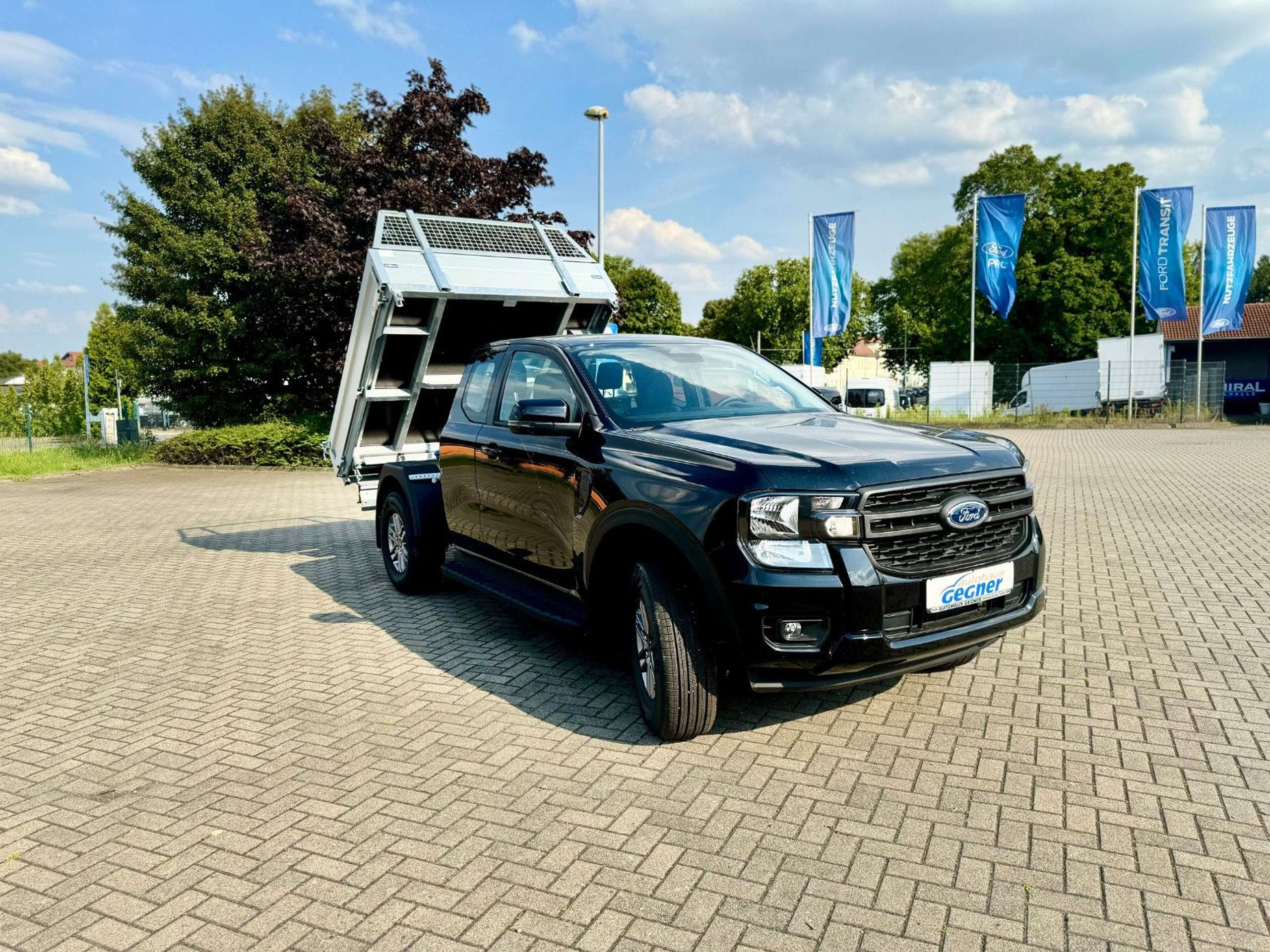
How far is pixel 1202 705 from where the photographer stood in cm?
433

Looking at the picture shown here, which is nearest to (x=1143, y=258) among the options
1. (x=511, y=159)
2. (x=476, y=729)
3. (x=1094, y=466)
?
(x=1094, y=466)

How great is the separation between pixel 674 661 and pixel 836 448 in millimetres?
1136

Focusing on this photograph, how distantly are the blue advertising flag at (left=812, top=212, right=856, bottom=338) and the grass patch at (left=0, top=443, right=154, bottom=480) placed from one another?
62.9 feet

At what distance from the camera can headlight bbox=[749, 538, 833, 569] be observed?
350cm

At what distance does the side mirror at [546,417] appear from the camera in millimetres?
4508

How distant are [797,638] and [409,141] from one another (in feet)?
58.2

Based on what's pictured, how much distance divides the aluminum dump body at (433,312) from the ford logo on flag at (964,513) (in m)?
4.70

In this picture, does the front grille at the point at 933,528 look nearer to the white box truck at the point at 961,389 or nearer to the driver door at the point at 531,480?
the driver door at the point at 531,480

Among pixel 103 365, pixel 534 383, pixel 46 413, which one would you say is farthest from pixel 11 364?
pixel 534 383

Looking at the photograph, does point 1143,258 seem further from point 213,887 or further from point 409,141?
point 213,887

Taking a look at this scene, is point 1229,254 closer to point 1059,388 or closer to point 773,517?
point 1059,388

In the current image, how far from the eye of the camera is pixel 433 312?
7.35m

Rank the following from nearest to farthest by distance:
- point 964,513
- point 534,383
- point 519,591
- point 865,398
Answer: point 964,513, point 519,591, point 534,383, point 865,398

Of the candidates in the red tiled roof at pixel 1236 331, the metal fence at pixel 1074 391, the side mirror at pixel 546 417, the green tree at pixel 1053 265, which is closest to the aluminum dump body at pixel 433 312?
the side mirror at pixel 546 417
